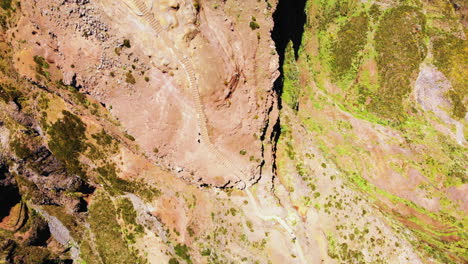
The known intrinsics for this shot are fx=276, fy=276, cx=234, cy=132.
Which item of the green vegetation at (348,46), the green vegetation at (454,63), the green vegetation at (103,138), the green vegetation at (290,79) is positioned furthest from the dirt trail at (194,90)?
the green vegetation at (454,63)

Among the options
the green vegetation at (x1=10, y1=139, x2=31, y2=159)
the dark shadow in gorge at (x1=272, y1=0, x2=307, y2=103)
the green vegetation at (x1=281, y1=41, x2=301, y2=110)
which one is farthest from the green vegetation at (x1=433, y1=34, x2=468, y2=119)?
the green vegetation at (x1=10, y1=139, x2=31, y2=159)

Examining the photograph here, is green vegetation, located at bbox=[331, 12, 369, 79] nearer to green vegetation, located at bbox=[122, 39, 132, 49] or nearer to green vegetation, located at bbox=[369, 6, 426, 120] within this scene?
green vegetation, located at bbox=[369, 6, 426, 120]

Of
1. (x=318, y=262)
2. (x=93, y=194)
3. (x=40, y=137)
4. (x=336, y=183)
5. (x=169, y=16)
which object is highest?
(x=169, y=16)

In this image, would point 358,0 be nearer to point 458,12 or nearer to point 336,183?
point 458,12

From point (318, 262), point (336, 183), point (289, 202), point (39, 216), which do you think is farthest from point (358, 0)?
point (39, 216)

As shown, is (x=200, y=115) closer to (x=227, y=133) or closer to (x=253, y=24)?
(x=227, y=133)

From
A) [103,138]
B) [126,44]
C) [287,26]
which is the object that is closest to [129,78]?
[126,44]

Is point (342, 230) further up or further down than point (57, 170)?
further down
